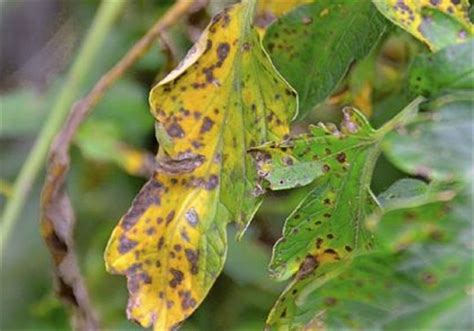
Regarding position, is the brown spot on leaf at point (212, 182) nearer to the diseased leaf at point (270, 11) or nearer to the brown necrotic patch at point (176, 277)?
the brown necrotic patch at point (176, 277)

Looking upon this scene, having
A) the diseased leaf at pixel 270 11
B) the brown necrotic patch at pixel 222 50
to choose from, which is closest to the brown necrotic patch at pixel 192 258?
the brown necrotic patch at pixel 222 50

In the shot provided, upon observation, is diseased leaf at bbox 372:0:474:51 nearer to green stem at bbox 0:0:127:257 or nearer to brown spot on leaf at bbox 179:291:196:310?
brown spot on leaf at bbox 179:291:196:310

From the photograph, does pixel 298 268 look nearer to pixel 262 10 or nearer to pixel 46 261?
pixel 262 10

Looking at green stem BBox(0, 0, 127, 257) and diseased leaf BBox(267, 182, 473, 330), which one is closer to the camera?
diseased leaf BBox(267, 182, 473, 330)

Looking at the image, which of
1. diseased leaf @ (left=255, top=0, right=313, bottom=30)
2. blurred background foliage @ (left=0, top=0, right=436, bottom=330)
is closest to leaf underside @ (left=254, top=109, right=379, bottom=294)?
diseased leaf @ (left=255, top=0, right=313, bottom=30)

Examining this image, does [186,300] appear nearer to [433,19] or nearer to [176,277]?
[176,277]
